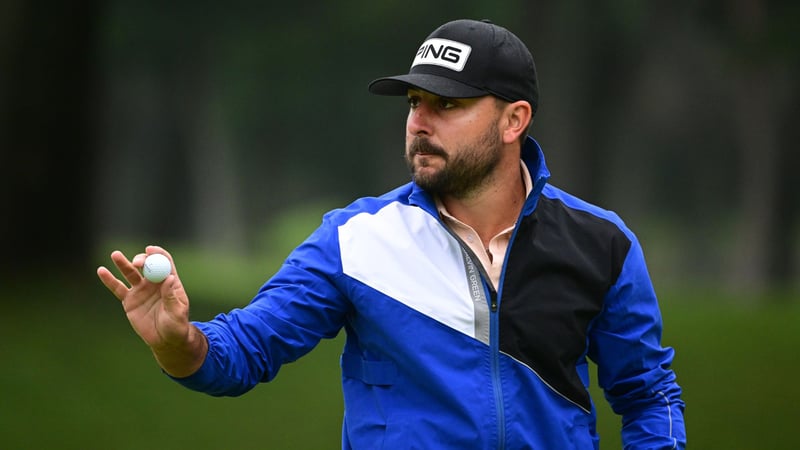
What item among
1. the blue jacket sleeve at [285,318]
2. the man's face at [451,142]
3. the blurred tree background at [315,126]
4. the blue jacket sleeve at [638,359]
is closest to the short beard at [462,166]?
the man's face at [451,142]

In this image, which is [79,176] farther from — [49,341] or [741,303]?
[741,303]

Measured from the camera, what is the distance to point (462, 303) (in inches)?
170

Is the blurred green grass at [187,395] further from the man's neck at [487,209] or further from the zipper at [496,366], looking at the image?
the zipper at [496,366]

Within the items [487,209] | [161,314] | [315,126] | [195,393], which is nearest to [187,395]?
[195,393]

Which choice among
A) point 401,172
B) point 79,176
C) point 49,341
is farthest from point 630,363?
point 401,172

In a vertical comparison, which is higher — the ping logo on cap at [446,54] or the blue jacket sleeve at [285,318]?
the ping logo on cap at [446,54]

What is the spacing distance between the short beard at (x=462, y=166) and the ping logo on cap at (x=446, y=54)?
0.26 metres

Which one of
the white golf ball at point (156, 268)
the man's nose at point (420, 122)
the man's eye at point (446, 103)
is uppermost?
the man's eye at point (446, 103)

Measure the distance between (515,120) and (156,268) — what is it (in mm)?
1492

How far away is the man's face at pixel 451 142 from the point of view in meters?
4.57

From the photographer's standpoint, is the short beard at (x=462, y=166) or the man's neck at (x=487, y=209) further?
the man's neck at (x=487, y=209)

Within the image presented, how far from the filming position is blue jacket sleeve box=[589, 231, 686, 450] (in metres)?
4.57

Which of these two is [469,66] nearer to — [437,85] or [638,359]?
[437,85]

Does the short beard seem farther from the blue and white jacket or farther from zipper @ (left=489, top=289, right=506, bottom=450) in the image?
zipper @ (left=489, top=289, right=506, bottom=450)
